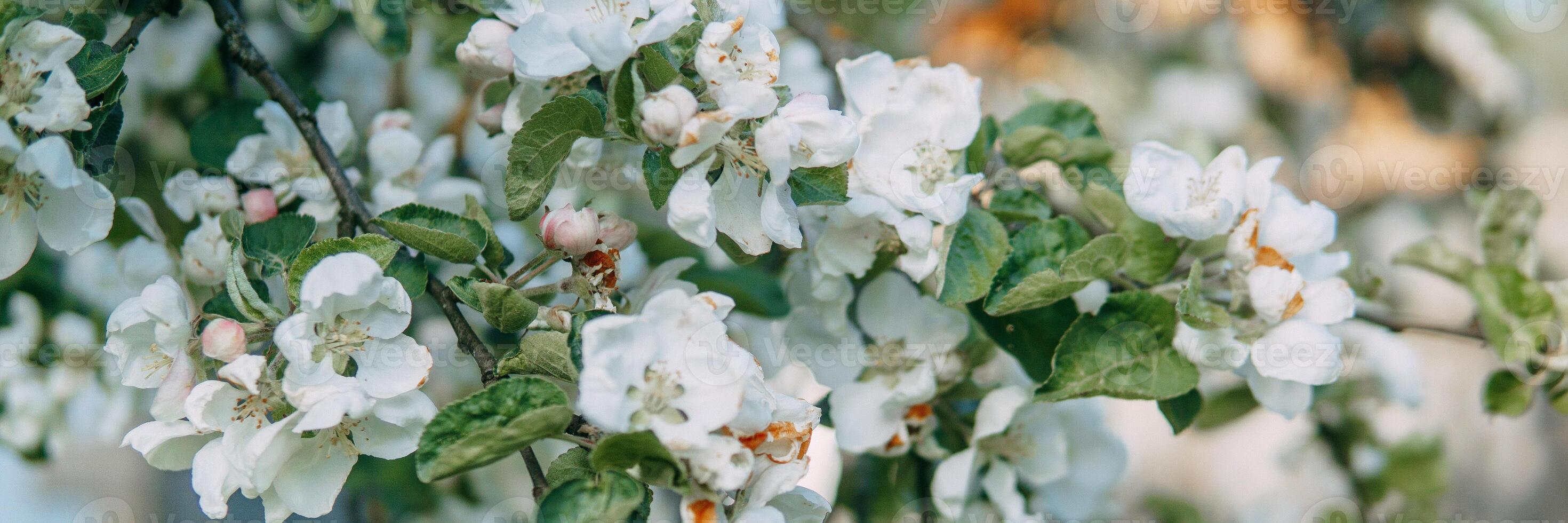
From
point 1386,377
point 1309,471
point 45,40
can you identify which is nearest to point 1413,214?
point 1309,471

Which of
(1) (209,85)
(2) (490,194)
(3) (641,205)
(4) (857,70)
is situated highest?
(4) (857,70)

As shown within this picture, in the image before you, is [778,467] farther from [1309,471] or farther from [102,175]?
[1309,471]

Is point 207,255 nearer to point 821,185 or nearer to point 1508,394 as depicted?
point 821,185

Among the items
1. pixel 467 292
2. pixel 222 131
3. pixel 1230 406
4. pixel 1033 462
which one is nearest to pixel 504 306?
pixel 467 292

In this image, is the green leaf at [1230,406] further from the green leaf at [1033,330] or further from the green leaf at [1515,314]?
the green leaf at [1033,330]

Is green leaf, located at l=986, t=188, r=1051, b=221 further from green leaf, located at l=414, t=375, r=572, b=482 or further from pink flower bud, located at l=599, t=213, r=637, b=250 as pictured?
green leaf, located at l=414, t=375, r=572, b=482

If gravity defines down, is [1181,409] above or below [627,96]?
below

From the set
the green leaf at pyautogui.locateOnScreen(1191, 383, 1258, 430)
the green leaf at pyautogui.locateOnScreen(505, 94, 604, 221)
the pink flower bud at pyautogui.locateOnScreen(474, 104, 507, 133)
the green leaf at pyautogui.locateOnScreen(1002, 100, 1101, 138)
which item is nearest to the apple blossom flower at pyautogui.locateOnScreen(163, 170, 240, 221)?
the pink flower bud at pyautogui.locateOnScreen(474, 104, 507, 133)

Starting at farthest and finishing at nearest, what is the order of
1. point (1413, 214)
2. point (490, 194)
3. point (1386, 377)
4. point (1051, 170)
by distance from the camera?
point (1413, 214) → point (1051, 170) → point (1386, 377) → point (490, 194)
